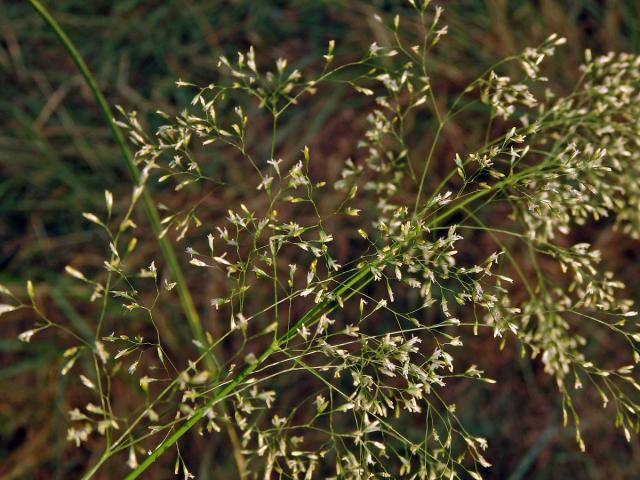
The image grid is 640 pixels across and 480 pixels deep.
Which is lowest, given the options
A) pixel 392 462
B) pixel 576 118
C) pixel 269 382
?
pixel 392 462

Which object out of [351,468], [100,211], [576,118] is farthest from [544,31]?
[351,468]

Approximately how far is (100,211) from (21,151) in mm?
543

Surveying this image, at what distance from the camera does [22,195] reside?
3789mm

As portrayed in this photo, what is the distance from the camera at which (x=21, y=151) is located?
375 centimetres

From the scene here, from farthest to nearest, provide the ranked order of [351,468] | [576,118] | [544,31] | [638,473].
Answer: [544,31] → [638,473] → [576,118] → [351,468]

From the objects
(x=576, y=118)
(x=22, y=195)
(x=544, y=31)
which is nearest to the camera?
(x=576, y=118)

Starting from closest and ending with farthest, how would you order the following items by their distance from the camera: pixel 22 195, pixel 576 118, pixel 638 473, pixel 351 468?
pixel 351 468 → pixel 576 118 → pixel 638 473 → pixel 22 195

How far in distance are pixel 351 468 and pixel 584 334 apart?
2.24m

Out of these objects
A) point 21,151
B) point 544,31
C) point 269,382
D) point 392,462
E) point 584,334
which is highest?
point 544,31

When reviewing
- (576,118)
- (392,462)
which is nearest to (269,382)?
(392,462)

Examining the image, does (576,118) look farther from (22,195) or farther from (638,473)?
(22,195)

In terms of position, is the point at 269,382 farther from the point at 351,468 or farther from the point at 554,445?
the point at 351,468

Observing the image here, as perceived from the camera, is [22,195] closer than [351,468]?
No

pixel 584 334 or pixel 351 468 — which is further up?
pixel 351 468
